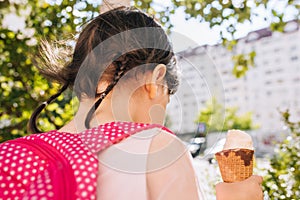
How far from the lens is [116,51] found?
898 mm

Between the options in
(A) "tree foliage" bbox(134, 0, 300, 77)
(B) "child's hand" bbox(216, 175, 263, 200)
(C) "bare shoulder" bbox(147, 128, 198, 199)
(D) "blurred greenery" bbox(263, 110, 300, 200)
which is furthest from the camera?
(A) "tree foliage" bbox(134, 0, 300, 77)

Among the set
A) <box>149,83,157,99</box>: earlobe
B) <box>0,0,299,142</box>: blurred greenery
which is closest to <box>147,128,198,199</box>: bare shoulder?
<box>149,83,157,99</box>: earlobe

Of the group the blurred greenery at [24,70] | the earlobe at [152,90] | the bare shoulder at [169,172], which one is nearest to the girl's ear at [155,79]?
the earlobe at [152,90]

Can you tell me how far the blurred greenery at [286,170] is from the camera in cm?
167

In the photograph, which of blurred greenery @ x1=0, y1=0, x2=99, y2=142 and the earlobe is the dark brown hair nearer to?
the earlobe

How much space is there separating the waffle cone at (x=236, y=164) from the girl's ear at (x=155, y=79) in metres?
0.20

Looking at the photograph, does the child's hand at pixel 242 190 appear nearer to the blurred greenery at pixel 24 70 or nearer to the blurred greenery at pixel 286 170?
the blurred greenery at pixel 286 170

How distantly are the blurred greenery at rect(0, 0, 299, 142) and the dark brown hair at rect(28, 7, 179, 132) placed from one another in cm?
101

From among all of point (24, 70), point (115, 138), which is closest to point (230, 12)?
point (24, 70)

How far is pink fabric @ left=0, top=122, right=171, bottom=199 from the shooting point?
2.46 ft

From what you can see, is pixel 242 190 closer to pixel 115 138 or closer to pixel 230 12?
pixel 115 138

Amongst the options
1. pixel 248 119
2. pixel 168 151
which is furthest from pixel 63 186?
pixel 248 119

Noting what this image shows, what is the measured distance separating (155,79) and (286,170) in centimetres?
113

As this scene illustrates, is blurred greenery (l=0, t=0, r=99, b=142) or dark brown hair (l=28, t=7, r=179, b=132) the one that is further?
blurred greenery (l=0, t=0, r=99, b=142)
